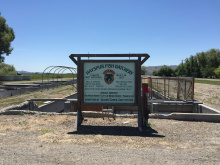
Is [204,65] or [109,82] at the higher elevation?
[204,65]

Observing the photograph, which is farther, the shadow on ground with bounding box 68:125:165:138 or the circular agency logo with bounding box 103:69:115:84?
the circular agency logo with bounding box 103:69:115:84

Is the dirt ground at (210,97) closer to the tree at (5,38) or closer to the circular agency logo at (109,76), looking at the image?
the circular agency logo at (109,76)

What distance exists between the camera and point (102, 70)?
686cm

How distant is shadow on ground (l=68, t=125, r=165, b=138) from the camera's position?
571 cm

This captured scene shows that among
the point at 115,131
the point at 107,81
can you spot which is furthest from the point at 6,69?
the point at 115,131

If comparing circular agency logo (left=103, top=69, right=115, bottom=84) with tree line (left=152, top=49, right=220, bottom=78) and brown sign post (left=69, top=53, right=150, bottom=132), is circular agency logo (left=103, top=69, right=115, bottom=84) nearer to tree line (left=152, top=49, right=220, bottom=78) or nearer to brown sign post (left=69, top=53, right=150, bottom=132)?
brown sign post (left=69, top=53, right=150, bottom=132)

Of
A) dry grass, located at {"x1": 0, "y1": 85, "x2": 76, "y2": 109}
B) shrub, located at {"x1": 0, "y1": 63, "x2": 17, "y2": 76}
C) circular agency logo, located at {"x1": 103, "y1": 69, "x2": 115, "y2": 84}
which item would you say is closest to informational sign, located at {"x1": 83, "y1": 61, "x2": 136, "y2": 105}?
circular agency logo, located at {"x1": 103, "y1": 69, "x2": 115, "y2": 84}

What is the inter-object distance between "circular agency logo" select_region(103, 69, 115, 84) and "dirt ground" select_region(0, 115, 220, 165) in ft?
5.07

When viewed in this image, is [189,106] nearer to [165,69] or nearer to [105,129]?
[105,129]

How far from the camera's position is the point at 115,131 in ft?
19.6

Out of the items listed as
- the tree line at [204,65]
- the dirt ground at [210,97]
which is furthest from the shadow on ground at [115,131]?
the tree line at [204,65]

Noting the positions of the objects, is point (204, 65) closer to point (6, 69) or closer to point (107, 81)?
point (6, 69)

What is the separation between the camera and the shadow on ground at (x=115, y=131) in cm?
571

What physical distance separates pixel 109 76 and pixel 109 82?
0.22m
